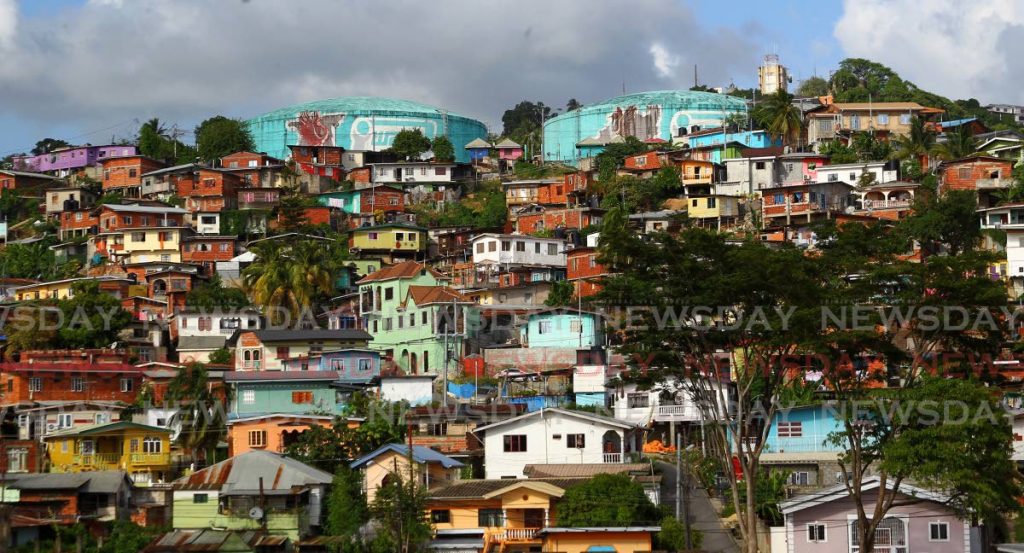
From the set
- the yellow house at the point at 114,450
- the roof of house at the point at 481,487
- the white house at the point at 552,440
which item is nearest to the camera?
the roof of house at the point at 481,487

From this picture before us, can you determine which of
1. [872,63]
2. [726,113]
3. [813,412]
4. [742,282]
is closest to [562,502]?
[742,282]

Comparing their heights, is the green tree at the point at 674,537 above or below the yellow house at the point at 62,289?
below

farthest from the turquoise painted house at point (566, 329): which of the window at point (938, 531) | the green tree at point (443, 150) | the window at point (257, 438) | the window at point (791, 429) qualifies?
the green tree at point (443, 150)

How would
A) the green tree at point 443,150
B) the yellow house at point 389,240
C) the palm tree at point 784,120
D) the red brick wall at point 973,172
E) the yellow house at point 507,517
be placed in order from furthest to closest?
the green tree at point 443,150, the palm tree at point 784,120, the yellow house at point 389,240, the red brick wall at point 973,172, the yellow house at point 507,517

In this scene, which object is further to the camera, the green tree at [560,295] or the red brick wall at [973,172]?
the red brick wall at [973,172]

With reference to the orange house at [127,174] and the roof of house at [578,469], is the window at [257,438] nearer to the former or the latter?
the roof of house at [578,469]

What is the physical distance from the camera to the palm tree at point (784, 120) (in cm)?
9038

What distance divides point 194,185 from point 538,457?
45.5m

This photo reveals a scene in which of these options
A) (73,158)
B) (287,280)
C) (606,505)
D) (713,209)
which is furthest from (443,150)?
(606,505)

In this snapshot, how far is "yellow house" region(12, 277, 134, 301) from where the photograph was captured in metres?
70.4

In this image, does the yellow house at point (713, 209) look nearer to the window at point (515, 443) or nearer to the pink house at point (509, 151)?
the pink house at point (509, 151)

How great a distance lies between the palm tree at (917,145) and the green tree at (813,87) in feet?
111

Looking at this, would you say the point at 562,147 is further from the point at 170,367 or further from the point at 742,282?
the point at 742,282

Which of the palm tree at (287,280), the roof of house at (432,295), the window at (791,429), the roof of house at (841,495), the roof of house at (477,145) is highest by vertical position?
the roof of house at (477,145)
